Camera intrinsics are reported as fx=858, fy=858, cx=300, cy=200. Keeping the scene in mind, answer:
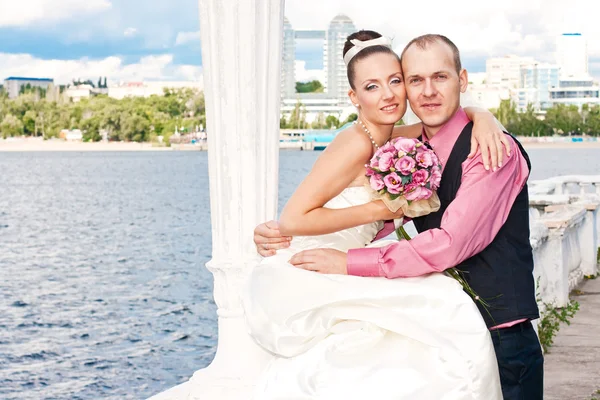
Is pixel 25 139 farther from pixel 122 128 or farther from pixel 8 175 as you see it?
pixel 8 175

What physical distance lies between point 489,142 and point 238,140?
1134mm

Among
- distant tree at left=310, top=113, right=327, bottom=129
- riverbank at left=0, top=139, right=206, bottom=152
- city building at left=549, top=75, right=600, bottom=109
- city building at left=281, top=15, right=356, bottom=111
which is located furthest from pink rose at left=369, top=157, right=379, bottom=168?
city building at left=549, top=75, right=600, bottom=109

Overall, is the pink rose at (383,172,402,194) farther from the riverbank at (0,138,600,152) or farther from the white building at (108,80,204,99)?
the white building at (108,80,204,99)

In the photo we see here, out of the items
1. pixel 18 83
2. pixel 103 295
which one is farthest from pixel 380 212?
pixel 18 83

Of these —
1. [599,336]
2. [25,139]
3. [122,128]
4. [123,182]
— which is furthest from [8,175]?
[599,336]

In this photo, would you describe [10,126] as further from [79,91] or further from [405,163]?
[405,163]

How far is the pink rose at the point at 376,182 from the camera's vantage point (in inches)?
87.2

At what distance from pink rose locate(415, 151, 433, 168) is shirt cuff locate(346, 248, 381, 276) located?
0.83ft

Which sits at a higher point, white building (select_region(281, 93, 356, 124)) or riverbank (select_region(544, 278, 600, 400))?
white building (select_region(281, 93, 356, 124))

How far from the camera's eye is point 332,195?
2344mm

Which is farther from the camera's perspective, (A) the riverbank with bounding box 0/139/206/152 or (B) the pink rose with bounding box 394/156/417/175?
(A) the riverbank with bounding box 0/139/206/152

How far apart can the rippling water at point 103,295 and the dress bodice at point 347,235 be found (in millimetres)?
9434

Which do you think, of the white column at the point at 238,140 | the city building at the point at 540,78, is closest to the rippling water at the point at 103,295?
the white column at the point at 238,140

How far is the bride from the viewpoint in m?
2.14
